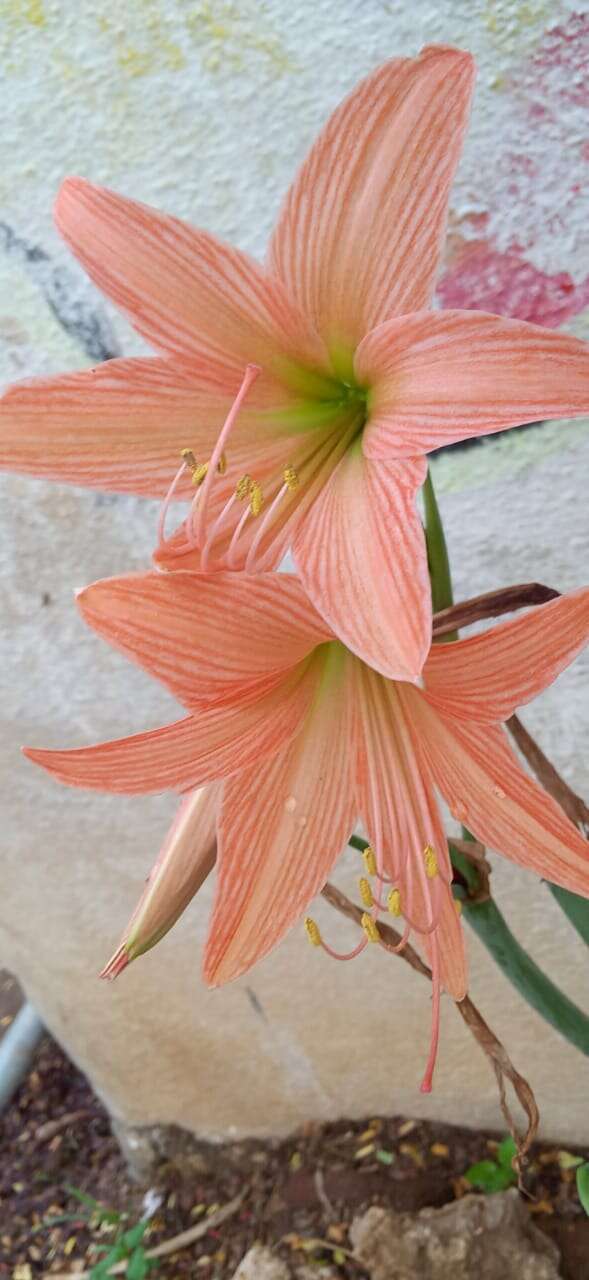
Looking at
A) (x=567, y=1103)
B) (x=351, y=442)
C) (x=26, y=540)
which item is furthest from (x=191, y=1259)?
(x=351, y=442)

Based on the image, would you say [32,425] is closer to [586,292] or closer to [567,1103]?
[586,292]

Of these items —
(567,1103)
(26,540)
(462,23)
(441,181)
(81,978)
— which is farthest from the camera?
(81,978)

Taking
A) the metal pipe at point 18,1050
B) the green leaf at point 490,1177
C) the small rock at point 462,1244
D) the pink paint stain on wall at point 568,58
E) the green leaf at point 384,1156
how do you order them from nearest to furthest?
the pink paint stain on wall at point 568,58 < the small rock at point 462,1244 < the green leaf at point 490,1177 < the green leaf at point 384,1156 < the metal pipe at point 18,1050

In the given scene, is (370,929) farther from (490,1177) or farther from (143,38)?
(490,1177)

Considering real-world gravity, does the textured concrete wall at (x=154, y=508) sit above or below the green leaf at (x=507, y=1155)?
above

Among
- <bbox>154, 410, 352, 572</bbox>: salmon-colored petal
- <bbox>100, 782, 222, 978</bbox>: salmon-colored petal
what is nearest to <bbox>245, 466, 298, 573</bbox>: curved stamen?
<bbox>154, 410, 352, 572</bbox>: salmon-colored petal

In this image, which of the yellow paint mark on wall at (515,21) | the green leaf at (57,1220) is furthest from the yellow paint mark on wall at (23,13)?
the green leaf at (57,1220)

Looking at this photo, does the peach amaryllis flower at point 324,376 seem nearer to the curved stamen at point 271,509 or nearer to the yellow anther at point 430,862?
the curved stamen at point 271,509

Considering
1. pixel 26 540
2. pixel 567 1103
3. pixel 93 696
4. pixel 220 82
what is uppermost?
pixel 220 82
